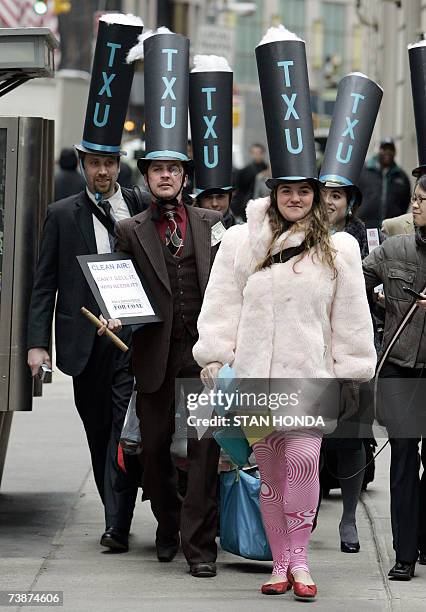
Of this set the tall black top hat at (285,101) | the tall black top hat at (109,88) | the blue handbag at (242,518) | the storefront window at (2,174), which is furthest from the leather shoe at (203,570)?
the tall black top hat at (109,88)

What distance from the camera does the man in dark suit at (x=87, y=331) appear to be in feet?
26.1

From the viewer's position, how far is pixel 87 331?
801 cm

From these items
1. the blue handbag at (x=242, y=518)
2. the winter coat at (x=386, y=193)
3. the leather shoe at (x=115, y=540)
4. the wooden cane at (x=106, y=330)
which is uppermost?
the winter coat at (x=386, y=193)

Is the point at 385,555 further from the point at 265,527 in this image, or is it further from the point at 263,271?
the point at 263,271

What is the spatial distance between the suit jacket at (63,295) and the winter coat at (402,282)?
140 cm

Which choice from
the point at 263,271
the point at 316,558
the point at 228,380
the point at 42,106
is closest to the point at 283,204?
the point at 263,271

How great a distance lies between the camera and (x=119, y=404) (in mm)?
8062

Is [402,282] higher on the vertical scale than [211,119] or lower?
lower

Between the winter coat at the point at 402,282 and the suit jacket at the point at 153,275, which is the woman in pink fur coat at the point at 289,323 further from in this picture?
the suit jacket at the point at 153,275

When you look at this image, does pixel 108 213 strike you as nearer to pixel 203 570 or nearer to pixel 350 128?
pixel 350 128

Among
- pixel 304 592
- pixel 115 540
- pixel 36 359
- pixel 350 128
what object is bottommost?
pixel 304 592

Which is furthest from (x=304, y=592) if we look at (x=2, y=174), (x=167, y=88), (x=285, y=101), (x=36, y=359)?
(x=2, y=174)

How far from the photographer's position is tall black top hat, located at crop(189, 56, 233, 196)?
830 cm

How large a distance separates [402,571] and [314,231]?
1561mm
